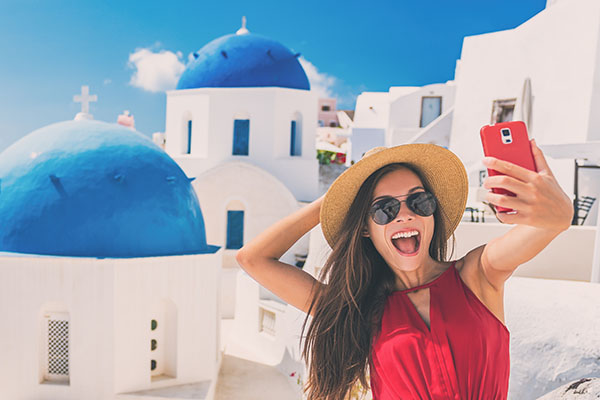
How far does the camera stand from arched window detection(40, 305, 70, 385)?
6734 mm

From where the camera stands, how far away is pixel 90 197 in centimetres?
686

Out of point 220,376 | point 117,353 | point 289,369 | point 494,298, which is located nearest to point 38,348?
point 117,353

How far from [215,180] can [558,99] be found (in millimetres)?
8573

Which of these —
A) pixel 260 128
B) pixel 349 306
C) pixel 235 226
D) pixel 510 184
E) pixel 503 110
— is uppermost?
pixel 503 110

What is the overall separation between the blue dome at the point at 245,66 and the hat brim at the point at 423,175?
1330 cm

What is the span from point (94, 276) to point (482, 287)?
20.1 feet

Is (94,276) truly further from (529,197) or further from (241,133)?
(241,133)

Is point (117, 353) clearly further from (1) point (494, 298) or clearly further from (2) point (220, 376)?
(1) point (494, 298)

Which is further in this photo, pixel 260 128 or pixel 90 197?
pixel 260 128

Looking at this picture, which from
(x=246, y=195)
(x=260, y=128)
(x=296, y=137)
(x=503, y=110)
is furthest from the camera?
(x=296, y=137)

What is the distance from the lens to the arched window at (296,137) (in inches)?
593

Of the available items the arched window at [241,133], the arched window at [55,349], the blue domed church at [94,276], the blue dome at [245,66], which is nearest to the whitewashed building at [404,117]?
the blue dome at [245,66]

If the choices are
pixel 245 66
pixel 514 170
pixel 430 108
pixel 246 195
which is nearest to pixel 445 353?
pixel 514 170

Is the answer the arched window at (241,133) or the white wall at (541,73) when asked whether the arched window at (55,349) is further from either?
the white wall at (541,73)
